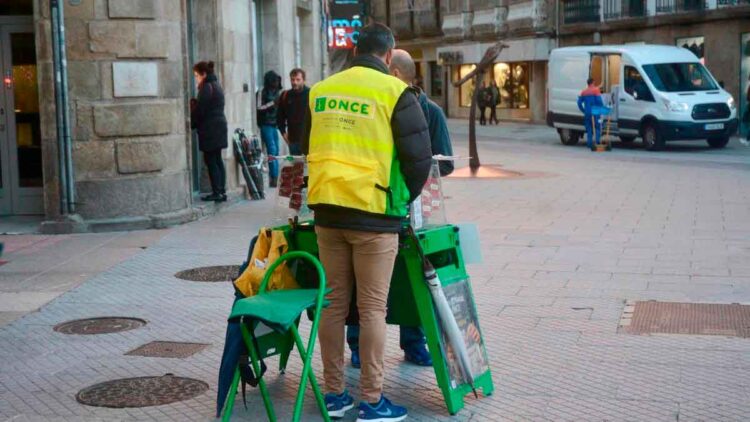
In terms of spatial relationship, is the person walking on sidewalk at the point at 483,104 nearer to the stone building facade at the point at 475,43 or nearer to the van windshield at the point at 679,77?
the stone building facade at the point at 475,43

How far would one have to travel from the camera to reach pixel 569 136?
29781 mm

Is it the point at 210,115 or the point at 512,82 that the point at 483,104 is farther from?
the point at 210,115

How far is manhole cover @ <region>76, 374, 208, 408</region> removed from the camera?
245 inches

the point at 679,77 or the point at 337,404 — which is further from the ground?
the point at 679,77

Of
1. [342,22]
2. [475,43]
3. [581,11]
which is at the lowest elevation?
[342,22]

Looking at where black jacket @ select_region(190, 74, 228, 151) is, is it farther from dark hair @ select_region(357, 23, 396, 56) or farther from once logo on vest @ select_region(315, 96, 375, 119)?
once logo on vest @ select_region(315, 96, 375, 119)

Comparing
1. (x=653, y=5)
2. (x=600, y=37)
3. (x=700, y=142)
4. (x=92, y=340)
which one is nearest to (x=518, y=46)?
(x=600, y=37)

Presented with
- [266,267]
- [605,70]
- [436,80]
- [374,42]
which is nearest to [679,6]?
[605,70]

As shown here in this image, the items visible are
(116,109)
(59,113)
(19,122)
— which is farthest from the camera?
(19,122)

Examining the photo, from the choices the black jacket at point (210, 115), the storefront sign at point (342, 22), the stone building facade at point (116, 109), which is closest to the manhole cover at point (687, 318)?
the stone building facade at point (116, 109)

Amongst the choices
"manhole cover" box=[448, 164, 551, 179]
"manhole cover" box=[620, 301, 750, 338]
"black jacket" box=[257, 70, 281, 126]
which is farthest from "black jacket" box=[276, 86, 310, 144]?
"manhole cover" box=[620, 301, 750, 338]

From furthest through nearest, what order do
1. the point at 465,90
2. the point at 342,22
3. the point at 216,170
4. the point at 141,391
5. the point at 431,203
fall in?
the point at 465,90, the point at 342,22, the point at 216,170, the point at 141,391, the point at 431,203

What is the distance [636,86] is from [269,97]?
38.7 ft

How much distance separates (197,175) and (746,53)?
69.0ft
